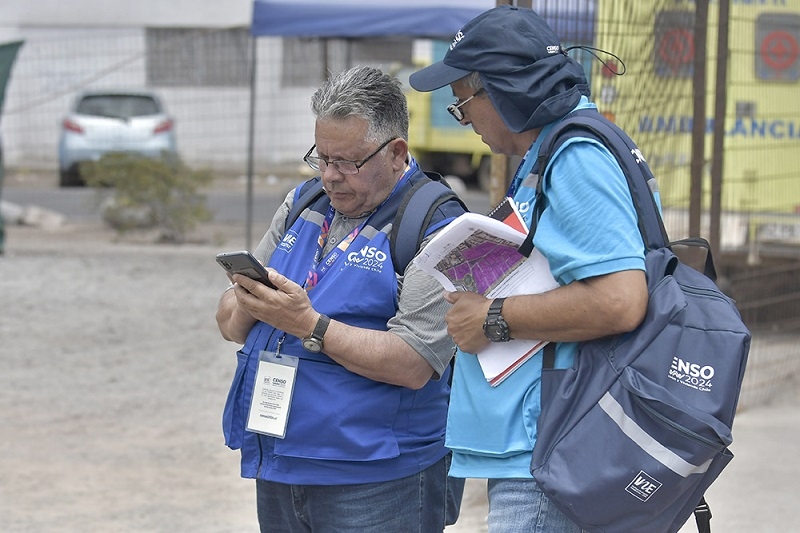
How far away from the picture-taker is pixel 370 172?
2.71m

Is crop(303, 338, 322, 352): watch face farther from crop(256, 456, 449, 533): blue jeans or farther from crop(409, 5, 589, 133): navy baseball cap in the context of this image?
crop(409, 5, 589, 133): navy baseball cap

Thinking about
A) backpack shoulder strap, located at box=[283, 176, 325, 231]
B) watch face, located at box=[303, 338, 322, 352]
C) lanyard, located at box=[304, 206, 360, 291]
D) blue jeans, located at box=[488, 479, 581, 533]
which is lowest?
blue jeans, located at box=[488, 479, 581, 533]

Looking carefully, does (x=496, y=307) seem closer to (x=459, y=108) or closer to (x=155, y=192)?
(x=459, y=108)

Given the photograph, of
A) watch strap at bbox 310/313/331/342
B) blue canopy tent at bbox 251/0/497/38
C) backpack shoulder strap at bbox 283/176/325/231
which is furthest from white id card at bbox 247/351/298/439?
blue canopy tent at bbox 251/0/497/38

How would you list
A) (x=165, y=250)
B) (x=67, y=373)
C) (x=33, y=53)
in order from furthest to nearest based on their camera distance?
(x=33, y=53) < (x=165, y=250) < (x=67, y=373)

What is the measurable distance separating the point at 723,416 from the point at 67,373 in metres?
5.67

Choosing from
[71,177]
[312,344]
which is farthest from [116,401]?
[71,177]

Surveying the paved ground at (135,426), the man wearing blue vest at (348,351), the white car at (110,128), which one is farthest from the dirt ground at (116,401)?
the white car at (110,128)

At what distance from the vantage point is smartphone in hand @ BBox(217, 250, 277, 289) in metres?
2.52

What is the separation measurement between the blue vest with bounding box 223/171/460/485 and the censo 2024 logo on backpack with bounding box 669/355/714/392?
723mm

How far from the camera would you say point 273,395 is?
2680mm

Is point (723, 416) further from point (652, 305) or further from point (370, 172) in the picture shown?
point (370, 172)

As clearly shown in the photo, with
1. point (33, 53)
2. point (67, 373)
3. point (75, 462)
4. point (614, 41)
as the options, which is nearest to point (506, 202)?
point (614, 41)

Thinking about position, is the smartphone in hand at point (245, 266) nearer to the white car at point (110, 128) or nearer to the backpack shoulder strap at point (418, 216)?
the backpack shoulder strap at point (418, 216)
